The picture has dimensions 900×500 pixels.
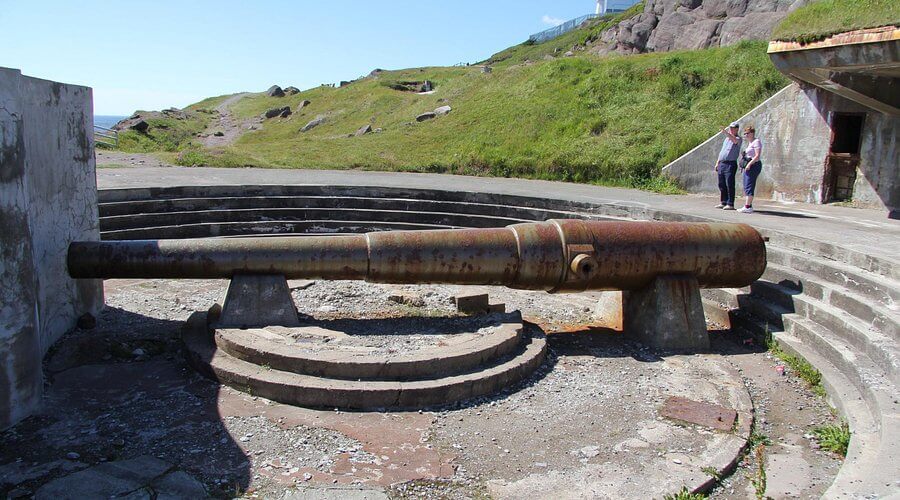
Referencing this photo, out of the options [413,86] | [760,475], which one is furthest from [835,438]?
[413,86]

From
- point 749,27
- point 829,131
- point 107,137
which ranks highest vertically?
point 749,27

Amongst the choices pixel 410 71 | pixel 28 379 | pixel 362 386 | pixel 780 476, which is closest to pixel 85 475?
pixel 28 379

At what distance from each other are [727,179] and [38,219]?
1004cm

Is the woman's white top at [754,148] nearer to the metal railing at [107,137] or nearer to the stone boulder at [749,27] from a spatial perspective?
the stone boulder at [749,27]

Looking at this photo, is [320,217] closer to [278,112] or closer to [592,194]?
[592,194]

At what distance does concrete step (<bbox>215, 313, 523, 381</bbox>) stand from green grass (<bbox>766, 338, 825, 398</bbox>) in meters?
2.77

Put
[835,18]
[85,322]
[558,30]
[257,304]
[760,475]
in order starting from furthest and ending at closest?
[558,30] → [835,18] → [85,322] → [257,304] → [760,475]

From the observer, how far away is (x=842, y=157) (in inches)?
475

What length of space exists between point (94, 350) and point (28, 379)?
1.49m

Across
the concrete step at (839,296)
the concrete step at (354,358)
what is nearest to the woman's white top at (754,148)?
the concrete step at (839,296)

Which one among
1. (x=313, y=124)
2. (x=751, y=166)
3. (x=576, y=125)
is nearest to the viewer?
(x=751, y=166)

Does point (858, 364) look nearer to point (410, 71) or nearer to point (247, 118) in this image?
point (410, 71)

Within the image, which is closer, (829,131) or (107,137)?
(829,131)

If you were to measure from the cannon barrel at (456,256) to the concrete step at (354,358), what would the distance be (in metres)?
0.73
